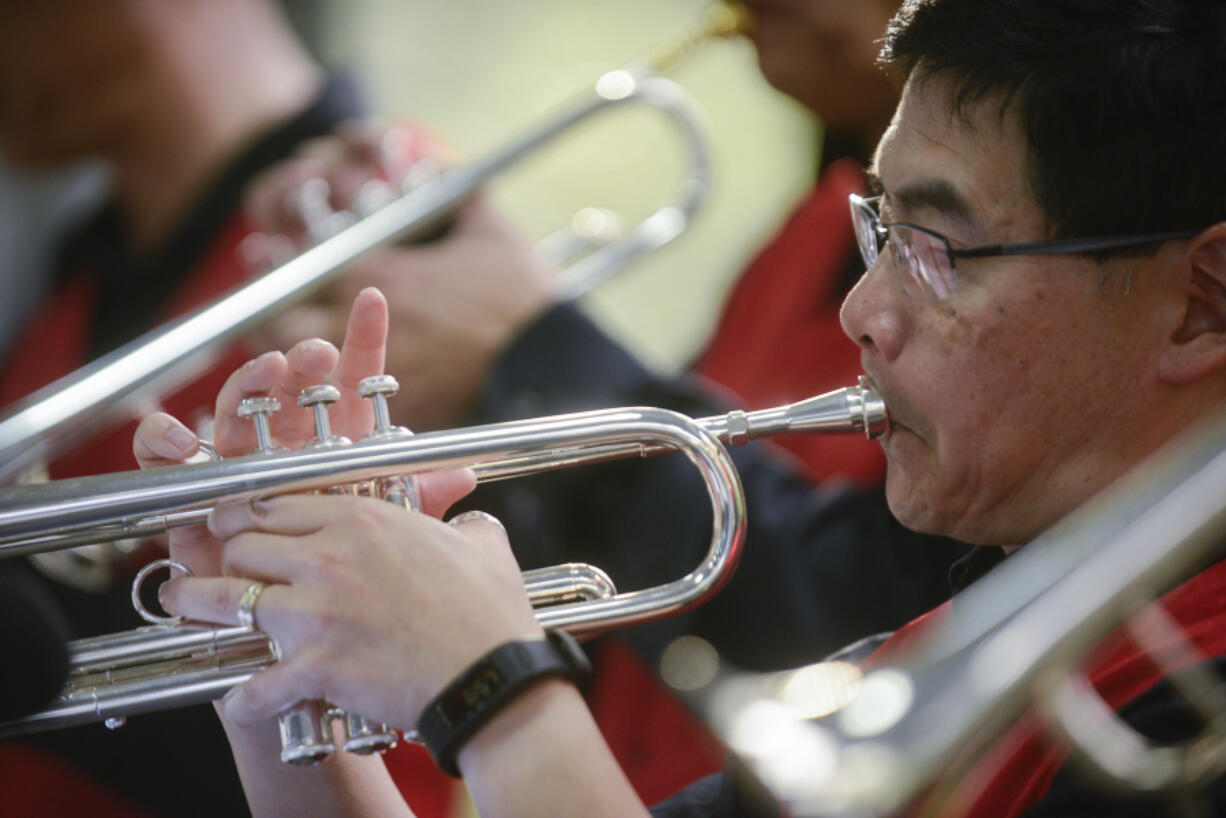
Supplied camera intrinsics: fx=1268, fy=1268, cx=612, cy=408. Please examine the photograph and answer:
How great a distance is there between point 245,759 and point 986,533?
0.64 m

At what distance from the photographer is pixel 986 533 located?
3.29 feet

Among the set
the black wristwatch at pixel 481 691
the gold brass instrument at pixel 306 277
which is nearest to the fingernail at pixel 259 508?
the black wristwatch at pixel 481 691

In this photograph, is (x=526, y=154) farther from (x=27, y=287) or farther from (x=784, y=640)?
(x=27, y=287)

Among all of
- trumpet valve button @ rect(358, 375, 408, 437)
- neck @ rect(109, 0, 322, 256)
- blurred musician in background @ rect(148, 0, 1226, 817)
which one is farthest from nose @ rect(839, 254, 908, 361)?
neck @ rect(109, 0, 322, 256)

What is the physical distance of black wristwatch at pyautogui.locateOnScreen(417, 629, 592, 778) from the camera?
796 millimetres

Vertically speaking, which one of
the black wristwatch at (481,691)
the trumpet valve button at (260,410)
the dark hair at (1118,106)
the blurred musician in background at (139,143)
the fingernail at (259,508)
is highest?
the blurred musician in background at (139,143)

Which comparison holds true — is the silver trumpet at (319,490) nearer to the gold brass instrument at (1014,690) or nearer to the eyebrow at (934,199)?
the eyebrow at (934,199)

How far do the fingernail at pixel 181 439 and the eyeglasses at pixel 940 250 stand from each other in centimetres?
60

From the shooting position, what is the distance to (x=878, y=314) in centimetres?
101

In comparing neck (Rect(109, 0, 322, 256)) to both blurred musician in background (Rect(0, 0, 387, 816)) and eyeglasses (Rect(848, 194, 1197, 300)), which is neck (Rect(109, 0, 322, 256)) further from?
eyeglasses (Rect(848, 194, 1197, 300))

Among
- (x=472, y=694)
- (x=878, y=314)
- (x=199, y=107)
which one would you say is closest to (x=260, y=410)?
(x=472, y=694)

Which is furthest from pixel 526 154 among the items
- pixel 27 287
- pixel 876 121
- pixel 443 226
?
pixel 27 287

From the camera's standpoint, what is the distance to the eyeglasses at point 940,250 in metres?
0.93

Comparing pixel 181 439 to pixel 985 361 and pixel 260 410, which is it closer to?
pixel 260 410
